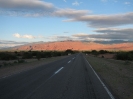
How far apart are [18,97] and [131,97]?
4723 millimetres

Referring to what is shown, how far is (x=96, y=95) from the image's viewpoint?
9531 mm

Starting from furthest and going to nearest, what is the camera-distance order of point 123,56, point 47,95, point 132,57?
point 123,56
point 132,57
point 47,95

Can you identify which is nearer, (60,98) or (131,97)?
(60,98)

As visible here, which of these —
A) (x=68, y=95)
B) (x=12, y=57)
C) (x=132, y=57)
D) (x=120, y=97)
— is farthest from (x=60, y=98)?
(x=12, y=57)

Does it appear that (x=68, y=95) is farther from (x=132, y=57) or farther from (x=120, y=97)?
(x=132, y=57)

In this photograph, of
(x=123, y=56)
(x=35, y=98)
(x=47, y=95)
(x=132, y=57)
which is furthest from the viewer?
(x=123, y=56)

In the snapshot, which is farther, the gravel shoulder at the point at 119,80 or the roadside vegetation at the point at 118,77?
the roadside vegetation at the point at 118,77

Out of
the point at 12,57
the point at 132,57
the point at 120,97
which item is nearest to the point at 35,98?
the point at 120,97

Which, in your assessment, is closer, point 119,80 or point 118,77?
point 119,80

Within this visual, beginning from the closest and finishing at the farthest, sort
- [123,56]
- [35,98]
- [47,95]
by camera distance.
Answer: [35,98] → [47,95] → [123,56]

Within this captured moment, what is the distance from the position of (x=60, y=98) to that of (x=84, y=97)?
3.30 feet

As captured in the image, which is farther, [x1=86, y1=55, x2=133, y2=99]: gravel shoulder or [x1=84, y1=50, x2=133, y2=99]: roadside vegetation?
[x1=84, y1=50, x2=133, y2=99]: roadside vegetation

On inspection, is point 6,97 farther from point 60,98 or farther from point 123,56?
point 123,56

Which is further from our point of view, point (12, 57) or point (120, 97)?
point (12, 57)
